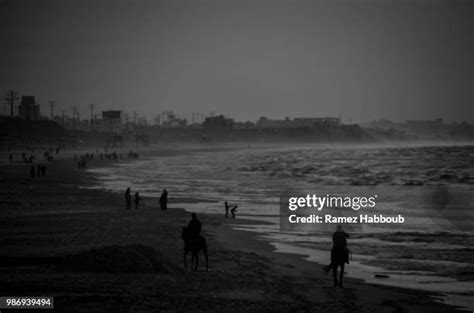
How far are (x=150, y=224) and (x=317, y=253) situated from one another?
26.3 feet

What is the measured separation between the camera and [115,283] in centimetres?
1447

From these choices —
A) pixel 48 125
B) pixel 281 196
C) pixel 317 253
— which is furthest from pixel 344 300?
pixel 48 125

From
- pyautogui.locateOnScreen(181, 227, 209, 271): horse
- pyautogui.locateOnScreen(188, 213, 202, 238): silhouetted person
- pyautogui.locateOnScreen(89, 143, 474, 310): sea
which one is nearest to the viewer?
pyautogui.locateOnScreen(181, 227, 209, 271): horse

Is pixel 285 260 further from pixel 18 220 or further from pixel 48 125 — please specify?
pixel 48 125

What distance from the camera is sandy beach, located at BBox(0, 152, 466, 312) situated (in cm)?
1333

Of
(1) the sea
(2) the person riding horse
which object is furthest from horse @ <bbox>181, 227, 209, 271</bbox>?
A: (1) the sea

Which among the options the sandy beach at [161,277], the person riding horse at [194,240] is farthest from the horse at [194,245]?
the sandy beach at [161,277]

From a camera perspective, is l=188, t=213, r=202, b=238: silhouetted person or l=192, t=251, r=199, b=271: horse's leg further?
l=188, t=213, r=202, b=238: silhouetted person

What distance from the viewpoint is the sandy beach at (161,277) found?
13.3 m

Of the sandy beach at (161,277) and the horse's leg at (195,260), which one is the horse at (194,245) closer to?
the horse's leg at (195,260)

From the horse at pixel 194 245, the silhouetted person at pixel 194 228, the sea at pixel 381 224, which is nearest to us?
the horse at pixel 194 245

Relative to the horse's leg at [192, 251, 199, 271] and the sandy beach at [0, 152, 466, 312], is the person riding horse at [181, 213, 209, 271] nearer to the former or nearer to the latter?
the horse's leg at [192, 251, 199, 271]

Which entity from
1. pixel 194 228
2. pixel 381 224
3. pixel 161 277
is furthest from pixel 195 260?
pixel 381 224

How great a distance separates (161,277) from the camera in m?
15.6
